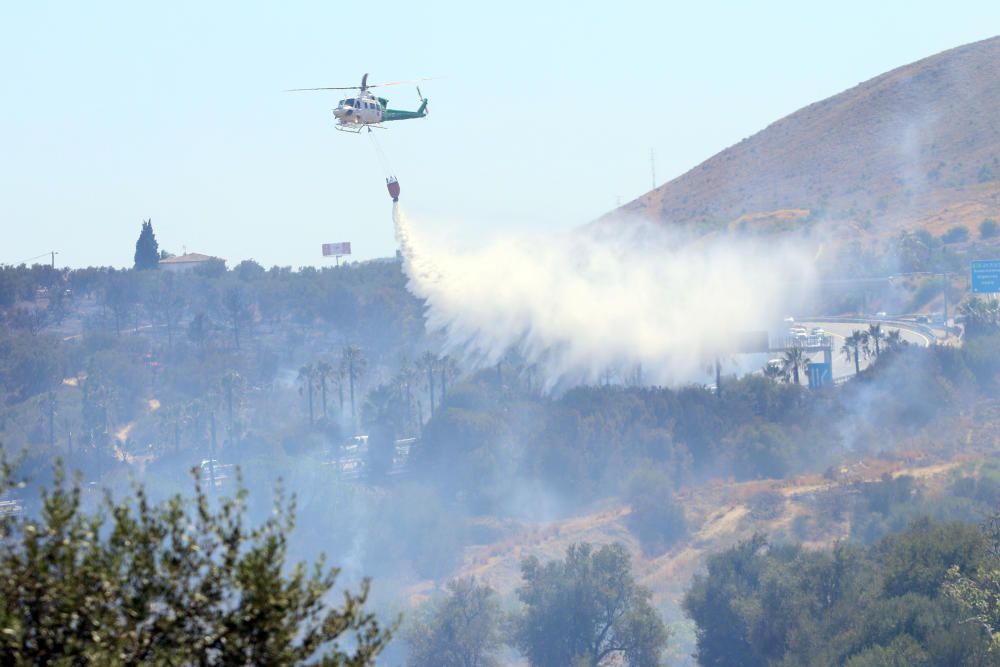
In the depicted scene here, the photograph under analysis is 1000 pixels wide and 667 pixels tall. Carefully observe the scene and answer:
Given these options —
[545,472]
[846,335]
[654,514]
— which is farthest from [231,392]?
[846,335]

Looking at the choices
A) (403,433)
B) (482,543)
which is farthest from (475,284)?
(403,433)

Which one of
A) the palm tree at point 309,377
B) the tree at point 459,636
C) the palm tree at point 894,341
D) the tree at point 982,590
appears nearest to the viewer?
the tree at point 982,590

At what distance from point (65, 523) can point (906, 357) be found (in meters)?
128

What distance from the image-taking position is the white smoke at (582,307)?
5221 inches

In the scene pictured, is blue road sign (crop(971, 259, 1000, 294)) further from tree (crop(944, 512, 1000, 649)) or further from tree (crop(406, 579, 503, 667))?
tree (crop(944, 512, 1000, 649))

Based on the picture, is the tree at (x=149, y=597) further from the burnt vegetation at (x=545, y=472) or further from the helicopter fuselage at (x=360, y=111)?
the helicopter fuselage at (x=360, y=111)

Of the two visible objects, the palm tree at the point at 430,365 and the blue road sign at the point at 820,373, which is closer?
the blue road sign at the point at 820,373

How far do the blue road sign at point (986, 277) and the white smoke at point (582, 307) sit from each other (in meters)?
22.1

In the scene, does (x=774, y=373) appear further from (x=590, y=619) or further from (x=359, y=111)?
(x=359, y=111)

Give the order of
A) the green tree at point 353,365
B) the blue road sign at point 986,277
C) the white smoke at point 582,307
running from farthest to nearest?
the green tree at point 353,365
the blue road sign at point 986,277
the white smoke at point 582,307

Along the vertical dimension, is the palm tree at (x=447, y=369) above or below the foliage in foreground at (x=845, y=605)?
above

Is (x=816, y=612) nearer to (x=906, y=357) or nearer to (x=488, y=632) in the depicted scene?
(x=488, y=632)

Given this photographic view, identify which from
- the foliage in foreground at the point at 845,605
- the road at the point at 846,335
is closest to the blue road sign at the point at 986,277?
the road at the point at 846,335

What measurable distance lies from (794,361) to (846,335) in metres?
22.0
